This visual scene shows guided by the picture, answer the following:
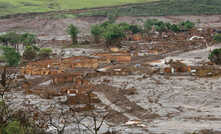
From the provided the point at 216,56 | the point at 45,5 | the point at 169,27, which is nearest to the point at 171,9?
the point at 169,27

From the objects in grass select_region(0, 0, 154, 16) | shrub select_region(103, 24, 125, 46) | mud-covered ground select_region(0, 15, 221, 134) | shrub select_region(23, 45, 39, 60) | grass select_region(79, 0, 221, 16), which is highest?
grass select_region(0, 0, 154, 16)

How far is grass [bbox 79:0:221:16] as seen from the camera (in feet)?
437

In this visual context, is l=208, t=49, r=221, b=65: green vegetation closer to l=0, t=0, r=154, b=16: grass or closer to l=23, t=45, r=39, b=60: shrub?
l=23, t=45, r=39, b=60: shrub

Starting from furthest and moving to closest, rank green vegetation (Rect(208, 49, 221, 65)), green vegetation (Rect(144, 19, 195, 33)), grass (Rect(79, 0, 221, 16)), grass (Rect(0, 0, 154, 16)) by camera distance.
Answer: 1. grass (Rect(0, 0, 154, 16))
2. grass (Rect(79, 0, 221, 16))
3. green vegetation (Rect(144, 19, 195, 33))
4. green vegetation (Rect(208, 49, 221, 65))

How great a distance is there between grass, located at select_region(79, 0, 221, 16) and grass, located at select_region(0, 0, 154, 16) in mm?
17998

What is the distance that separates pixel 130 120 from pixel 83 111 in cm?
413

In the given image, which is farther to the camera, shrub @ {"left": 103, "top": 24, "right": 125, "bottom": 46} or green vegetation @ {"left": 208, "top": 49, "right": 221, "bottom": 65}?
shrub @ {"left": 103, "top": 24, "right": 125, "bottom": 46}

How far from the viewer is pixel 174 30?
317 feet

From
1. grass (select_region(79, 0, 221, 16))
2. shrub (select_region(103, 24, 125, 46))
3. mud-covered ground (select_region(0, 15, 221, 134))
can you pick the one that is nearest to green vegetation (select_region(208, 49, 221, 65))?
mud-covered ground (select_region(0, 15, 221, 134))

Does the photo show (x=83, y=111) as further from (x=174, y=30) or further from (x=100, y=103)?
(x=174, y=30)

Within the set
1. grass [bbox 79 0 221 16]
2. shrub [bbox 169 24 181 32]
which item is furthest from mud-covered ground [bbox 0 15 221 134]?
grass [bbox 79 0 221 16]

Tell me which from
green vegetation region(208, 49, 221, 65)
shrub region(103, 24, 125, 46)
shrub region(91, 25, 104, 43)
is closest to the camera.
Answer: green vegetation region(208, 49, 221, 65)

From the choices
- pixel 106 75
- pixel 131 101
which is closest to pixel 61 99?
pixel 131 101

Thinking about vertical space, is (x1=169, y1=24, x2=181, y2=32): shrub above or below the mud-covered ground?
above
